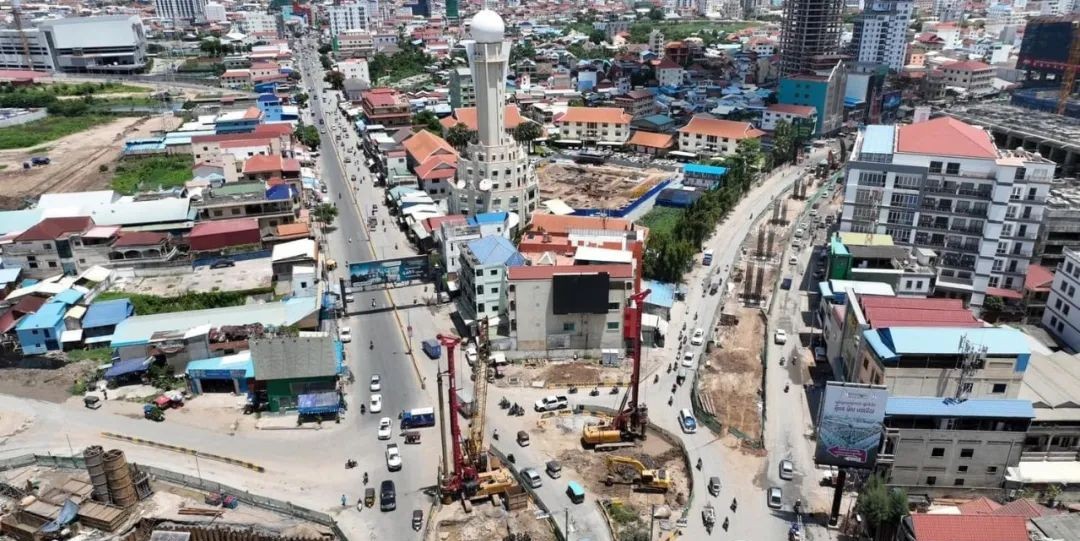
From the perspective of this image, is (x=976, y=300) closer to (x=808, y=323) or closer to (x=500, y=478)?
(x=808, y=323)

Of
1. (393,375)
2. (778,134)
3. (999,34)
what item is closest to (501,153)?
(393,375)

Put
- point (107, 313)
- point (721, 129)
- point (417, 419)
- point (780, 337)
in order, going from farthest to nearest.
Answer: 1. point (721, 129)
2. point (107, 313)
3. point (780, 337)
4. point (417, 419)

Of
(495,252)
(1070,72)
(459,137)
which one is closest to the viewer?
(495,252)

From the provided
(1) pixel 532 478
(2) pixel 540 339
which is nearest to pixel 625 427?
(1) pixel 532 478

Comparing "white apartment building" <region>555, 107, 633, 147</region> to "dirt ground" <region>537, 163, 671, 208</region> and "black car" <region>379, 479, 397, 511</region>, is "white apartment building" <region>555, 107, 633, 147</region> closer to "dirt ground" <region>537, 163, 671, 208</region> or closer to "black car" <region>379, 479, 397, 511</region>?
"dirt ground" <region>537, 163, 671, 208</region>

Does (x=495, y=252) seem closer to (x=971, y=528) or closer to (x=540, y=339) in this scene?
(x=540, y=339)

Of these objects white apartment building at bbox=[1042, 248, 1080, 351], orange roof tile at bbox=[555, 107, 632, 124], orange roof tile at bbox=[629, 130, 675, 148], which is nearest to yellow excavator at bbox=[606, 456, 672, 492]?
white apartment building at bbox=[1042, 248, 1080, 351]
